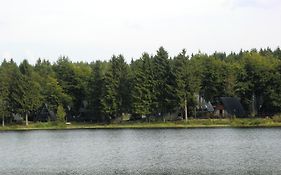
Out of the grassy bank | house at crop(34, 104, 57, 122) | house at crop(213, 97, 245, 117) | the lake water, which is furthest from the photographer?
house at crop(34, 104, 57, 122)

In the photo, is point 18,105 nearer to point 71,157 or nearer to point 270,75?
point 270,75

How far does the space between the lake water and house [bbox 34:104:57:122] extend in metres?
63.6

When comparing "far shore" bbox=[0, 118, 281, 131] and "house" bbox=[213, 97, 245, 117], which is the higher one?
"house" bbox=[213, 97, 245, 117]

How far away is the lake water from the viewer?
1654 inches

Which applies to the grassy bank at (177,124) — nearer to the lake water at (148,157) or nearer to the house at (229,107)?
the house at (229,107)

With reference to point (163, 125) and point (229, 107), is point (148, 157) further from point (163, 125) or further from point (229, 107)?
point (229, 107)

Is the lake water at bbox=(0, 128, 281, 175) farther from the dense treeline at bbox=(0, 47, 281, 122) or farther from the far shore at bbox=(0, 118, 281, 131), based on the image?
the dense treeline at bbox=(0, 47, 281, 122)

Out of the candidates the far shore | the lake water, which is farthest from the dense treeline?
the lake water

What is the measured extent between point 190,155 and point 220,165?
28.9 ft

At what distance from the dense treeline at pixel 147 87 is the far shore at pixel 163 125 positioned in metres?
3.45

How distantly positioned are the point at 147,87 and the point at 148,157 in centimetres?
6252

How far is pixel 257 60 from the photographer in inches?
4692

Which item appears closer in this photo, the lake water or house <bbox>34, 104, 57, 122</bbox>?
the lake water

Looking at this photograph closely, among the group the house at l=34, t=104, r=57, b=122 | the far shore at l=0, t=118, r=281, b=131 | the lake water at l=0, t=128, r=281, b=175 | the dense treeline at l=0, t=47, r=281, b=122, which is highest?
the dense treeline at l=0, t=47, r=281, b=122
